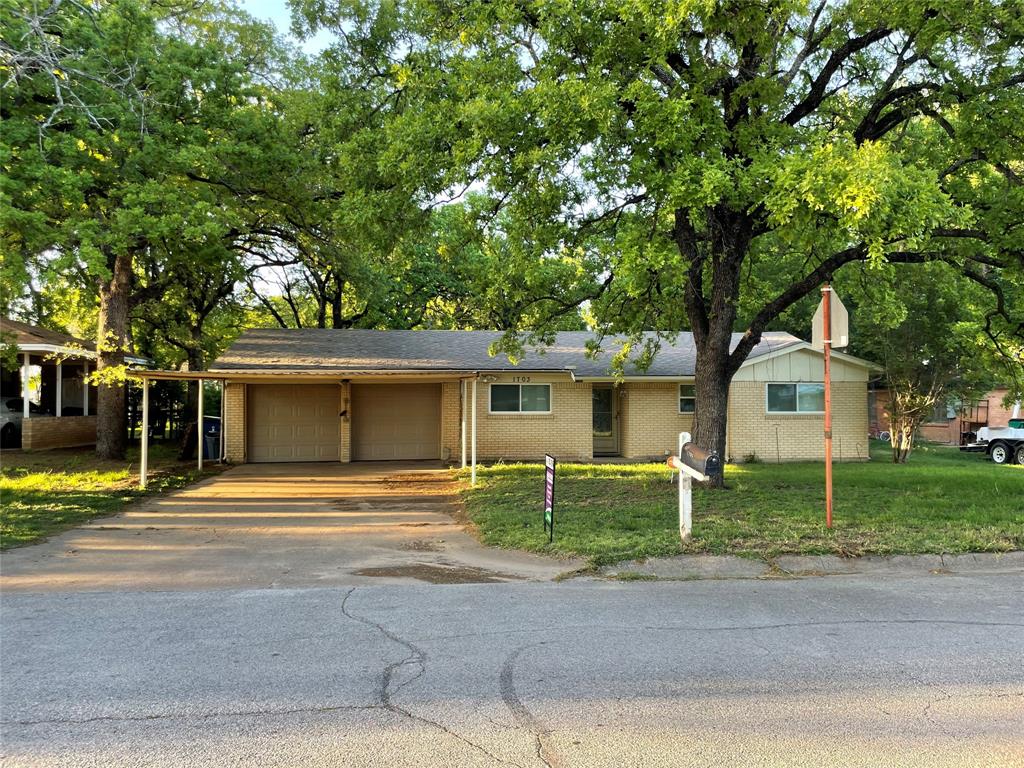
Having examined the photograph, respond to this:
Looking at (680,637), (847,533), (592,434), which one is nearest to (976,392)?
(592,434)

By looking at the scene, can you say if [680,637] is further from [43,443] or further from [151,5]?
[43,443]

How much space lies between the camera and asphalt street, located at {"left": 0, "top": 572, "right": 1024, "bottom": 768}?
11.3 feet

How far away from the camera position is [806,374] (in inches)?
773

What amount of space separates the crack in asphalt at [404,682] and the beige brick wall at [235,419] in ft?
46.5

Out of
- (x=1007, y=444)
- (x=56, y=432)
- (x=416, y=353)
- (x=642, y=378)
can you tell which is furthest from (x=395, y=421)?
(x=1007, y=444)

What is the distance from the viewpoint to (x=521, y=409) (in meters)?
19.5

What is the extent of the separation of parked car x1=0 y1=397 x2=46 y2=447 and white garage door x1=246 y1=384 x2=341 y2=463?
6902 mm

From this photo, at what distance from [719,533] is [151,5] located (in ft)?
58.8

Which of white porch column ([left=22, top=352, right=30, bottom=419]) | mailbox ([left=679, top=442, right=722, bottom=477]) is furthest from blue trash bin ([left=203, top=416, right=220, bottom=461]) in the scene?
mailbox ([left=679, top=442, right=722, bottom=477])

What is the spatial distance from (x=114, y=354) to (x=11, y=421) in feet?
18.7

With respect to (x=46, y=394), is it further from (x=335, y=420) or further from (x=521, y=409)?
(x=521, y=409)

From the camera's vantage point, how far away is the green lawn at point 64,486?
389 inches

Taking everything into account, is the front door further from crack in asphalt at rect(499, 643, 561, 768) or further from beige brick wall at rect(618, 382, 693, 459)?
crack in asphalt at rect(499, 643, 561, 768)

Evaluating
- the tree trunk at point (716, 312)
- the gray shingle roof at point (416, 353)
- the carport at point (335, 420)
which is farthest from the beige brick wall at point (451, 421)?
the tree trunk at point (716, 312)
